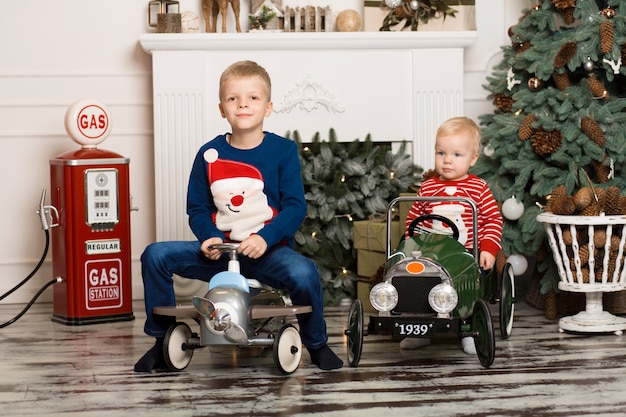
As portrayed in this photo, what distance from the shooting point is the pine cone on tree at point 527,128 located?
4.71 m

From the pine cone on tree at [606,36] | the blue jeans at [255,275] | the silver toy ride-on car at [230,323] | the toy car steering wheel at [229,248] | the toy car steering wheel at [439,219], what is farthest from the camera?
the pine cone on tree at [606,36]

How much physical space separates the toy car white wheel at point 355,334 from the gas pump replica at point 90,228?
5.24ft

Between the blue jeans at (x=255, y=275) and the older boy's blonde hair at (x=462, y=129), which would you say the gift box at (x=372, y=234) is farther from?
the blue jeans at (x=255, y=275)

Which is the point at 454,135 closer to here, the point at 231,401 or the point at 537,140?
the point at 537,140

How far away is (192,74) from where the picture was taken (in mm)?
5215

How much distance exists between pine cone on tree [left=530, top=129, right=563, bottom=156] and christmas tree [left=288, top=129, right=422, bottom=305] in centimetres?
81

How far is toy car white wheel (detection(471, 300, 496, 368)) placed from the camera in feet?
11.2

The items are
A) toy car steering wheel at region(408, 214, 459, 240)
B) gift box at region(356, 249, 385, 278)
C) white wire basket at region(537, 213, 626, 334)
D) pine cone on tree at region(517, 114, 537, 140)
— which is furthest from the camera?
gift box at region(356, 249, 385, 278)

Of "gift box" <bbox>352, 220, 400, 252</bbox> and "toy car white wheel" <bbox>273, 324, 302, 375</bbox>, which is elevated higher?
"gift box" <bbox>352, 220, 400, 252</bbox>

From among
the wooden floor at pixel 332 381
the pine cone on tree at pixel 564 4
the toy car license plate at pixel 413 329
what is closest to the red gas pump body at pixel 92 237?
the wooden floor at pixel 332 381

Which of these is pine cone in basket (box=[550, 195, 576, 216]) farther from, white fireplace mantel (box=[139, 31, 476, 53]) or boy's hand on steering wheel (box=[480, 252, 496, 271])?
white fireplace mantel (box=[139, 31, 476, 53])

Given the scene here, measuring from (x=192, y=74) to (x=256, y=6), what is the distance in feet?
1.74

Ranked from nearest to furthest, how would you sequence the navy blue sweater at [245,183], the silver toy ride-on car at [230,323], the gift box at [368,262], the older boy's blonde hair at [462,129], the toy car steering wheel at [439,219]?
the silver toy ride-on car at [230,323], the navy blue sweater at [245,183], the toy car steering wheel at [439,219], the older boy's blonde hair at [462,129], the gift box at [368,262]

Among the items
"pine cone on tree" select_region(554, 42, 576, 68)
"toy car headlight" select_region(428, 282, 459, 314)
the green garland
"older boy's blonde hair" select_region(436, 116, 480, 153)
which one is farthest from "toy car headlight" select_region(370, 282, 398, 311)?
the green garland
